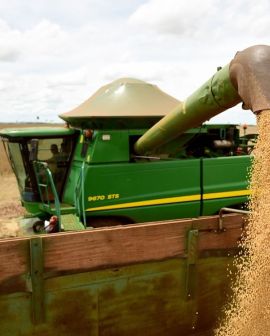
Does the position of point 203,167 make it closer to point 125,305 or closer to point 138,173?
point 138,173

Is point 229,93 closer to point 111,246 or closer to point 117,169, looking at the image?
point 111,246

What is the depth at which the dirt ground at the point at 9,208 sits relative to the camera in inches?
265

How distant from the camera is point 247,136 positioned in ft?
27.3

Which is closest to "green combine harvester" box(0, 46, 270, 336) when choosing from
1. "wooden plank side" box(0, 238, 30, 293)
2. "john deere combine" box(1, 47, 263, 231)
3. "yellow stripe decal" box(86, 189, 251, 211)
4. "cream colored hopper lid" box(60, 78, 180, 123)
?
"wooden plank side" box(0, 238, 30, 293)

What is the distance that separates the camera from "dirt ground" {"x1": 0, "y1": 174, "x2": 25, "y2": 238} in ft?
22.1

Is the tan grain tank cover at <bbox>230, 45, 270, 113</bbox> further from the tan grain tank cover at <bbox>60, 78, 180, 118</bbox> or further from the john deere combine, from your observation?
the tan grain tank cover at <bbox>60, 78, 180, 118</bbox>

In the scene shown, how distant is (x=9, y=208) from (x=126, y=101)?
24.5 feet

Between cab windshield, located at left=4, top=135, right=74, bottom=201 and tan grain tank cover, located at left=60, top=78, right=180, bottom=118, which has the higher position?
tan grain tank cover, located at left=60, top=78, right=180, bottom=118

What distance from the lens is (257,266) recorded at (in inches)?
103

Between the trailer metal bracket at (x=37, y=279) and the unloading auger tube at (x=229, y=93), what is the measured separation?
6.01ft

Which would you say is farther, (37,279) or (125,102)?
(125,102)

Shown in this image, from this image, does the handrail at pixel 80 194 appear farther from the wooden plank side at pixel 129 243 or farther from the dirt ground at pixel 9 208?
the wooden plank side at pixel 129 243

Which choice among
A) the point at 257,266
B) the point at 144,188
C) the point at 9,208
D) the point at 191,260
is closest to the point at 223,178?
the point at 144,188

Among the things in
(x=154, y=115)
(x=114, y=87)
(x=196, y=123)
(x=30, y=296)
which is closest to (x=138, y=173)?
(x=154, y=115)
